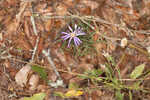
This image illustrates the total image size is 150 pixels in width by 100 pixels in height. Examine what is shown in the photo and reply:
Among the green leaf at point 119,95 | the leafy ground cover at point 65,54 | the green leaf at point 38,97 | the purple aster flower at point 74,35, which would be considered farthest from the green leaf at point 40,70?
the green leaf at point 119,95

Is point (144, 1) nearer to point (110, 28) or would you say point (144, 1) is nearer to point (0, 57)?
point (110, 28)

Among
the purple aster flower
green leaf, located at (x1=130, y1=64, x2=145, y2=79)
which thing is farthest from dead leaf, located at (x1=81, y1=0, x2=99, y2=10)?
green leaf, located at (x1=130, y1=64, x2=145, y2=79)

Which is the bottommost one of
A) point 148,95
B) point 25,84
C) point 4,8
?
point 148,95

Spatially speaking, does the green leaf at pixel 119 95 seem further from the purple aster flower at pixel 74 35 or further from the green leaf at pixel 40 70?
the green leaf at pixel 40 70

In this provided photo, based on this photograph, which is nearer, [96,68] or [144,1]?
[96,68]

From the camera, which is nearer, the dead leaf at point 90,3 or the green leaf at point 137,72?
the green leaf at point 137,72

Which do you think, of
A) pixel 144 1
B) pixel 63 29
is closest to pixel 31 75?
pixel 63 29

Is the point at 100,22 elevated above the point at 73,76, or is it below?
above

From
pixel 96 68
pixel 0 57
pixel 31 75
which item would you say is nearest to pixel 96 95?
pixel 96 68
